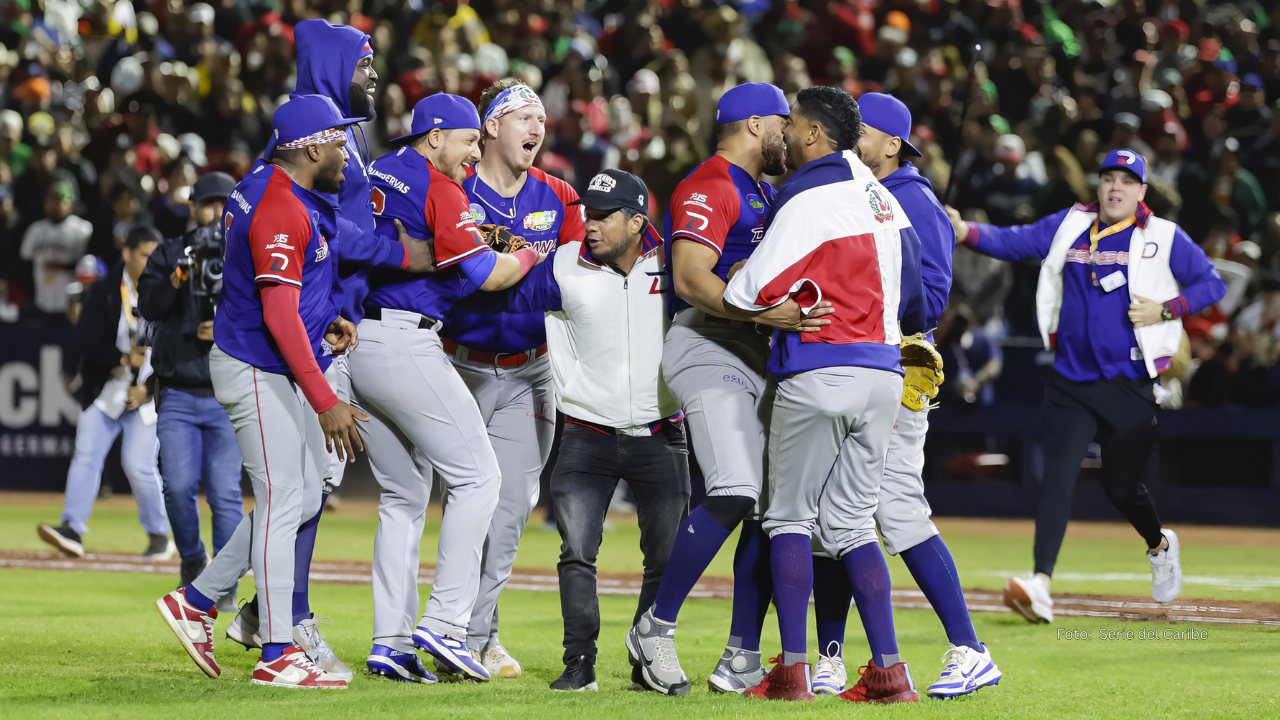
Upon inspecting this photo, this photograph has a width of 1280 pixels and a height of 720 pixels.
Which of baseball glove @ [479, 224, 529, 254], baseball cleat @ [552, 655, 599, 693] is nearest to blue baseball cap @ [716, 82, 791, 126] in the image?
baseball glove @ [479, 224, 529, 254]

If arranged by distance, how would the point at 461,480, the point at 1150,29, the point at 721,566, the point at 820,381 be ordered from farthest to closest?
1. the point at 1150,29
2. the point at 721,566
3. the point at 461,480
4. the point at 820,381

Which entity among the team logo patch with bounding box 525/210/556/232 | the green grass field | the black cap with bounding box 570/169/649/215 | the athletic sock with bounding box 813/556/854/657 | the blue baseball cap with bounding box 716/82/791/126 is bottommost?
the green grass field

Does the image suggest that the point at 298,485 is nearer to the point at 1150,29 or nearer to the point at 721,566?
the point at 721,566

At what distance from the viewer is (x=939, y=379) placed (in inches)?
259

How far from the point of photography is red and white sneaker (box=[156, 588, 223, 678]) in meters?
6.28

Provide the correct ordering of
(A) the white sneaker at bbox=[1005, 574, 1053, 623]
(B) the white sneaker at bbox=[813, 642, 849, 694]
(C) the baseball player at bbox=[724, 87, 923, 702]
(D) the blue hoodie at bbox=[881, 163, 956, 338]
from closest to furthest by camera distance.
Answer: (C) the baseball player at bbox=[724, 87, 923, 702]
(B) the white sneaker at bbox=[813, 642, 849, 694]
(D) the blue hoodie at bbox=[881, 163, 956, 338]
(A) the white sneaker at bbox=[1005, 574, 1053, 623]

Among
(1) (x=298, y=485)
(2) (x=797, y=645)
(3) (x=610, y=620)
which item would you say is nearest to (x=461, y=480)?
(1) (x=298, y=485)

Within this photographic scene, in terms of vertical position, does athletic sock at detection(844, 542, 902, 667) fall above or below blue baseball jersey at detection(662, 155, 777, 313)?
below

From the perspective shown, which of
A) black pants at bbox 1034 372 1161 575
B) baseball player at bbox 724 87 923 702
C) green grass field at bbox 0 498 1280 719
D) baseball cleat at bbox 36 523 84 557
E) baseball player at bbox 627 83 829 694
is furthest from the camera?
baseball cleat at bbox 36 523 84 557

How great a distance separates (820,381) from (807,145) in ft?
3.02

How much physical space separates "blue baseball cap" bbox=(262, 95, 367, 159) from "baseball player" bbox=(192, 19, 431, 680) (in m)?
0.26

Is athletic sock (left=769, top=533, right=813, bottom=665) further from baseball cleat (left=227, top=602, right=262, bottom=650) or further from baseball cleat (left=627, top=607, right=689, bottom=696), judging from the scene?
baseball cleat (left=227, top=602, right=262, bottom=650)

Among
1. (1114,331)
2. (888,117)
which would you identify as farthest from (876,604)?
(1114,331)

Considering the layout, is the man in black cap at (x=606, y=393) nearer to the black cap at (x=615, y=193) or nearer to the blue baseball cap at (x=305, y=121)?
the black cap at (x=615, y=193)
